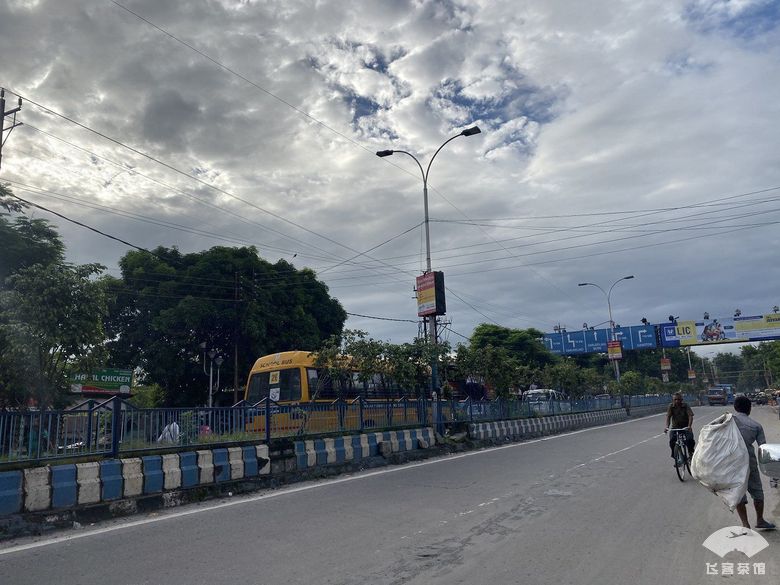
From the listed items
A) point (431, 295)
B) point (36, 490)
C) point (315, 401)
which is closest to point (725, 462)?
point (36, 490)

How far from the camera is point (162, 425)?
9.66 meters

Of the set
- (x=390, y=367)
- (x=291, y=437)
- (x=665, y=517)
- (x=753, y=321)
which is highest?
(x=753, y=321)

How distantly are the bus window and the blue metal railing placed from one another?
13.7 ft

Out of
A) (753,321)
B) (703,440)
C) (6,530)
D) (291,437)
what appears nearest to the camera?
(703,440)

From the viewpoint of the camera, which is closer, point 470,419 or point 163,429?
point 163,429

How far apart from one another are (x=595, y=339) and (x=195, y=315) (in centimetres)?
3998

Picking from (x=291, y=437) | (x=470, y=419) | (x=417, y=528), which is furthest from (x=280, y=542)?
(x=470, y=419)

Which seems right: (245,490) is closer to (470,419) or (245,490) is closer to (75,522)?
(75,522)

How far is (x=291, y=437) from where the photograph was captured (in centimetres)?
1186

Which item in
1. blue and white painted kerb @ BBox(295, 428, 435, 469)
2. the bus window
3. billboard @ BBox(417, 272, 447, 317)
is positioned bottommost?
blue and white painted kerb @ BBox(295, 428, 435, 469)

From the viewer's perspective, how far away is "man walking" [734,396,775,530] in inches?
238

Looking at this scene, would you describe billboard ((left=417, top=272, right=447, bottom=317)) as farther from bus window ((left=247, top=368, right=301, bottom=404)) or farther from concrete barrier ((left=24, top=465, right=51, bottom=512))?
concrete barrier ((left=24, top=465, right=51, bottom=512))

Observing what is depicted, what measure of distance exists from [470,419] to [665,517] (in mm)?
12992

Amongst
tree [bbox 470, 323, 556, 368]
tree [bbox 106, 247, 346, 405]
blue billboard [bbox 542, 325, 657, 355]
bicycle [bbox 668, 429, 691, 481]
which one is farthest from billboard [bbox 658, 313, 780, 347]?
bicycle [bbox 668, 429, 691, 481]
